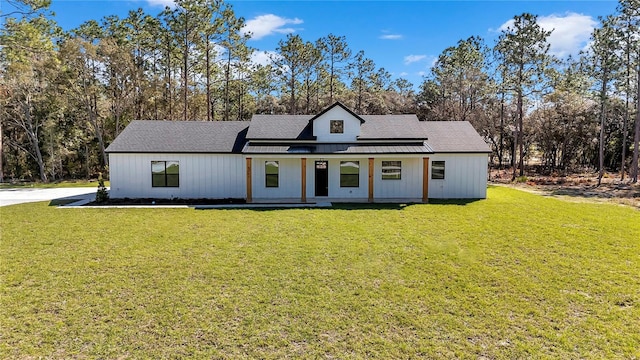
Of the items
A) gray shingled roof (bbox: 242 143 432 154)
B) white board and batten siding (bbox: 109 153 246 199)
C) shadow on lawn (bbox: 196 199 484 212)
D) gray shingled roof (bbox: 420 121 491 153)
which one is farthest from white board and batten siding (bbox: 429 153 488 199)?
white board and batten siding (bbox: 109 153 246 199)

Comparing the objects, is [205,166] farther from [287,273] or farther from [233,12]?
[233,12]

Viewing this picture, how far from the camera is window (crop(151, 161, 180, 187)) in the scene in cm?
1670

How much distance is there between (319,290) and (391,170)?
11.4m

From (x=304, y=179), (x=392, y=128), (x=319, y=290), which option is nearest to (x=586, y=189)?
(x=392, y=128)

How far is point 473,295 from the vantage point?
617 centimetres

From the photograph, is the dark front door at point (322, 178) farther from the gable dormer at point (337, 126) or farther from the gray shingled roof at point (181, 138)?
the gray shingled roof at point (181, 138)

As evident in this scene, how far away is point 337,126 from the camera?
17219 millimetres

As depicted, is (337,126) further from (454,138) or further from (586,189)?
(586,189)

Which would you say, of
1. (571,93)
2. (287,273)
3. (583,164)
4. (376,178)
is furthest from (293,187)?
(583,164)

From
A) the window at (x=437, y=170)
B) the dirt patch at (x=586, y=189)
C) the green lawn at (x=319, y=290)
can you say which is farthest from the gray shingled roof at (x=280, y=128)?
the dirt patch at (x=586, y=189)

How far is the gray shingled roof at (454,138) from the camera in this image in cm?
1689

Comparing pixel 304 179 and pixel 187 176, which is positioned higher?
pixel 187 176

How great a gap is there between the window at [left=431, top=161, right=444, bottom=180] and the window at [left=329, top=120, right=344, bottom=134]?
486cm

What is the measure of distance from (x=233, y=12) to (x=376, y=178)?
2104cm
